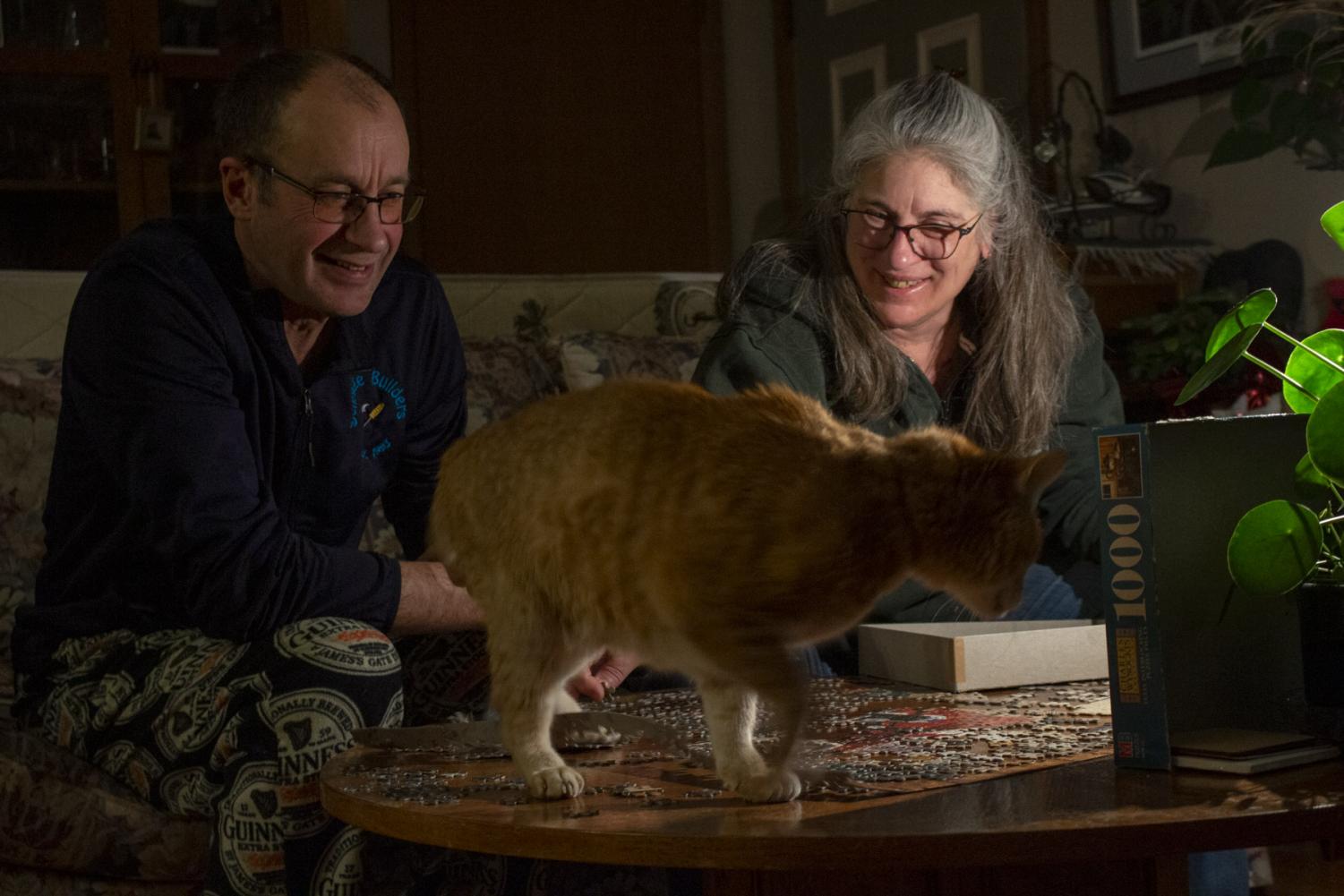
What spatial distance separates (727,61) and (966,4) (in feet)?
3.78

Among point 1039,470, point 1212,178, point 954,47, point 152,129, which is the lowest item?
point 1039,470

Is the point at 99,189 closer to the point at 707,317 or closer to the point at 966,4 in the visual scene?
the point at 707,317

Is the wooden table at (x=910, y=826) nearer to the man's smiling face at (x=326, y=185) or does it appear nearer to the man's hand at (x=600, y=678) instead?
the man's hand at (x=600, y=678)

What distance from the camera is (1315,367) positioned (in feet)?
4.42

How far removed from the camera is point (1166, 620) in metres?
1.19

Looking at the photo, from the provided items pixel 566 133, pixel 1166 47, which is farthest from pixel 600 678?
pixel 566 133

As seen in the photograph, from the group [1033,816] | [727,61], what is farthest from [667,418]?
[727,61]

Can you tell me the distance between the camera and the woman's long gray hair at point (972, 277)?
6.70 feet

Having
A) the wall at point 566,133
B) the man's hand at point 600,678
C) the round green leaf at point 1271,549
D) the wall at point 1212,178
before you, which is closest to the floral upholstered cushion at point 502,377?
the man's hand at point 600,678

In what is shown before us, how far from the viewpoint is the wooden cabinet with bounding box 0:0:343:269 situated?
14.1 ft

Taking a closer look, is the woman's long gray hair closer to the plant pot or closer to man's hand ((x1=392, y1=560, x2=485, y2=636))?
man's hand ((x1=392, y1=560, x2=485, y2=636))

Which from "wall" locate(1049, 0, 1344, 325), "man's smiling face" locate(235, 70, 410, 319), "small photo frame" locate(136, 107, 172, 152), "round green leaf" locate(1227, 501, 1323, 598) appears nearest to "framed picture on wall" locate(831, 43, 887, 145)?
"wall" locate(1049, 0, 1344, 325)

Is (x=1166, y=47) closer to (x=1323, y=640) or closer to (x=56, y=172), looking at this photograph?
(x=1323, y=640)

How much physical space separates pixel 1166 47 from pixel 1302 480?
260 centimetres
